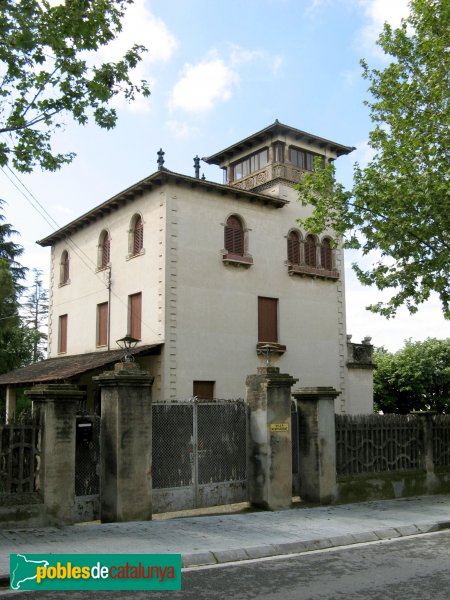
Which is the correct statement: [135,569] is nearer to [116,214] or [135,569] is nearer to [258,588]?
[258,588]

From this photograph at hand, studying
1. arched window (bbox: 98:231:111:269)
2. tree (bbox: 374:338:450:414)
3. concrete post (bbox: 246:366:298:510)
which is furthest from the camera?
tree (bbox: 374:338:450:414)

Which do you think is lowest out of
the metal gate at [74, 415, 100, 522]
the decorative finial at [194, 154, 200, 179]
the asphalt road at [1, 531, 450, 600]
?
the asphalt road at [1, 531, 450, 600]

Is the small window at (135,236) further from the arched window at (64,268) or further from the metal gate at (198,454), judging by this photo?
the metal gate at (198,454)

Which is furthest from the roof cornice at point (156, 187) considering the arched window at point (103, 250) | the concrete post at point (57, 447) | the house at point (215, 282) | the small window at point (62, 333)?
the concrete post at point (57, 447)

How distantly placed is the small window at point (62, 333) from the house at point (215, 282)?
95 mm

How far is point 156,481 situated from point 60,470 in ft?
6.70

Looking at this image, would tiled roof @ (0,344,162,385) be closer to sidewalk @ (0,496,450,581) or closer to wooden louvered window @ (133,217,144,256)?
wooden louvered window @ (133,217,144,256)

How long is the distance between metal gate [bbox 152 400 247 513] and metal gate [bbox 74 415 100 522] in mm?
1102

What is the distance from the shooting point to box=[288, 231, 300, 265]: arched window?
25172 mm

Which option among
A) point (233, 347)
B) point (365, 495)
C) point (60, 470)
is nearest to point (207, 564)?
point (60, 470)

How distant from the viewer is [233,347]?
74.1 feet

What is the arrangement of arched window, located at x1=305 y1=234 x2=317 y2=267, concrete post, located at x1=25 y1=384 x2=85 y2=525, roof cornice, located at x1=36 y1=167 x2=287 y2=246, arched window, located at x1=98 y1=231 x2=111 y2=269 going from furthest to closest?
arched window, located at x1=305 y1=234 x2=317 y2=267
arched window, located at x1=98 y1=231 x2=111 y2=269
roof cornice, located at x1=36 y1=167 x2=287 y2=246
concrete post, located at x1=25 y1=384 x2=85 y2=525

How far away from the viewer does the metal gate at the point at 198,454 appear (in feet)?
36.9

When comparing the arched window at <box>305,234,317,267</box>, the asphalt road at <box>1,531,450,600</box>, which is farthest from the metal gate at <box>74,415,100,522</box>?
the arched window at <box>305,234,317,267</box>
